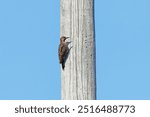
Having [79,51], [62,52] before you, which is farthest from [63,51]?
[79,51]

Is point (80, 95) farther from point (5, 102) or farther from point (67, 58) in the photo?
point (5, 102)

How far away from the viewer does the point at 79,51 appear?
2072 mm

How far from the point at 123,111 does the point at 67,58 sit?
0.57m

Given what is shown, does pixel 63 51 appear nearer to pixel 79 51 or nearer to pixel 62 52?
pixel 62 52

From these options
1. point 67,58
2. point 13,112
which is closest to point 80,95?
point 67,58

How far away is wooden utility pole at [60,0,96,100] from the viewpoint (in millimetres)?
2035

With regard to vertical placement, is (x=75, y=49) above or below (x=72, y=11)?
below

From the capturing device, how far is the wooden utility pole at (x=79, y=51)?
204cm

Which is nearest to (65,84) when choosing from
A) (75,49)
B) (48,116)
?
(75,49)

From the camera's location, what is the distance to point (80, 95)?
2.05m

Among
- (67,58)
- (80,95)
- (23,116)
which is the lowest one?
(23,116)

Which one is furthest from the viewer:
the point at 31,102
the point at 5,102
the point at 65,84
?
the point at 5,102

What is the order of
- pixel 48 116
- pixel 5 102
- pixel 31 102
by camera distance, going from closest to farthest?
pixel 48 116
pixel 31 102
pixel 5 102

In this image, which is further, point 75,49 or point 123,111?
point 123,111
